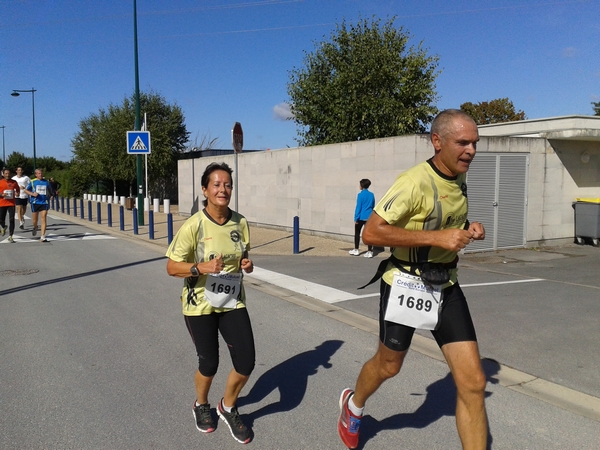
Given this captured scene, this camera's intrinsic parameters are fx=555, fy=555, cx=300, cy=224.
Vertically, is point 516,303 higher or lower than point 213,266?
lower

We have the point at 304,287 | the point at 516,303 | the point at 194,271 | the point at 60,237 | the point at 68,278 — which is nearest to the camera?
the point at 194,271

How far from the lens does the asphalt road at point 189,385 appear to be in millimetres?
3645

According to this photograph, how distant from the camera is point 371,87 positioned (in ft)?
74.3

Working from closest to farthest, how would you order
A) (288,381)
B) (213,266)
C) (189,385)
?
(213,266), (189,385), (288,381)

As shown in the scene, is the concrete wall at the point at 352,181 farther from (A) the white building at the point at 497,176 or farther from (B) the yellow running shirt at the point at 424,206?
(B) the yellow running shirt at the point at 424,206

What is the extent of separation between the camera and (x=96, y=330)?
20.3 feet

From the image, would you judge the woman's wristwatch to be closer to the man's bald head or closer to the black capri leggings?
the black capri leggings

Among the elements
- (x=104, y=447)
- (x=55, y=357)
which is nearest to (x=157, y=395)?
(x=104, y=447)

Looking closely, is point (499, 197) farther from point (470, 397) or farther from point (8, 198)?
point (8, 198)

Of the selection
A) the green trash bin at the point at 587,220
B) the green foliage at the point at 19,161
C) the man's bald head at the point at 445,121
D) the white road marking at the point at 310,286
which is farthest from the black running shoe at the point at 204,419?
the green foliage at the point at 19,161

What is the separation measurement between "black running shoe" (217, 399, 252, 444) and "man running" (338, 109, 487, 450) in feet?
3.28

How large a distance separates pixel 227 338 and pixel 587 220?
43.1 ft

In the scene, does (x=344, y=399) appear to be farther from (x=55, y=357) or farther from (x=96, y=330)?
(x=96, y=330)

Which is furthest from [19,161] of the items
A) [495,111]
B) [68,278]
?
[68,278]
